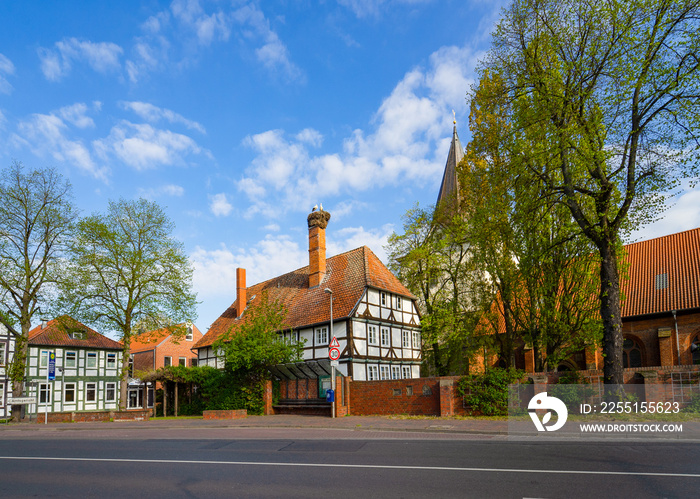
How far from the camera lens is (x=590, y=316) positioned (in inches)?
875

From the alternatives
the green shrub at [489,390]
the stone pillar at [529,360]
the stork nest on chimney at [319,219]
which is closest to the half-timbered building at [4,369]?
the stork nest on chimney at [319,219]

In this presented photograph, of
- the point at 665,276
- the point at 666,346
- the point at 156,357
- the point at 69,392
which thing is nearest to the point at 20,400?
the point at 69,392

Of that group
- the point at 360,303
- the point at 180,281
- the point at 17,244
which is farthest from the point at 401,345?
the point at 17,244

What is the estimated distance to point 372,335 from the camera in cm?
3188

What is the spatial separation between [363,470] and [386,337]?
24.3 m

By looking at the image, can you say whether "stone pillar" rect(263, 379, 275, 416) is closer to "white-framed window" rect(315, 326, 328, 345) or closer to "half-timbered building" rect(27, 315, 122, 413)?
"white-framed window" rect(315, 326, 328, 345)

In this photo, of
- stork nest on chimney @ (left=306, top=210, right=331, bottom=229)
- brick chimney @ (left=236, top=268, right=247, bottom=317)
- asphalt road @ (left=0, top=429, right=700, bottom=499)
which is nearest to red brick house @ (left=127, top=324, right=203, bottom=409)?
brick chimney @ (left=236, top=268, right=247, bottom=317)

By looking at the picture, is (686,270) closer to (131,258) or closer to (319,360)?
(319,360)

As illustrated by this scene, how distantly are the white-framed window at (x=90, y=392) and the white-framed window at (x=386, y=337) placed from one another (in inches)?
1112

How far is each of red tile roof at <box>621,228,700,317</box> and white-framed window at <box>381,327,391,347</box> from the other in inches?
554

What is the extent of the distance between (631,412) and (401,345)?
18.7 metres

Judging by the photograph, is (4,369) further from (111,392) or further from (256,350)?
(256,350)

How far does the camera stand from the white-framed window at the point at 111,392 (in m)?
47.1

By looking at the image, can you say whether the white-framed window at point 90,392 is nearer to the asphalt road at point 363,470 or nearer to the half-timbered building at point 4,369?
the half-timbered building at point 4,369
